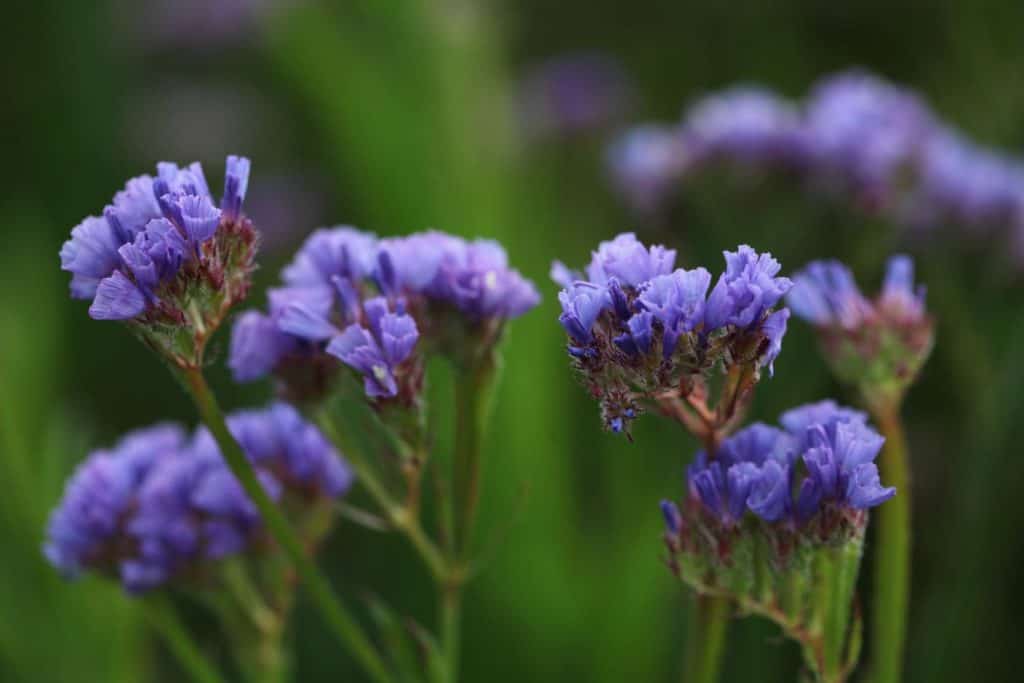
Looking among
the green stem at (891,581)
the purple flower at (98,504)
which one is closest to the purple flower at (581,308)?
the green stem at (891,581)

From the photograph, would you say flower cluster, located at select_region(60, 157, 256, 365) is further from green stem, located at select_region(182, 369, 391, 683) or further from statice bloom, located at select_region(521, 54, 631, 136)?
statice bloom, located at select_region(521, 54, 631, 136)

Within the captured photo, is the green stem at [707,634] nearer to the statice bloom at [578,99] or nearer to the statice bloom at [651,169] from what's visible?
the statice bloom at [651,169]

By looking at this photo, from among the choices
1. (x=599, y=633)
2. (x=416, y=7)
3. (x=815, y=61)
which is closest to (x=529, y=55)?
(x=815, y=61)

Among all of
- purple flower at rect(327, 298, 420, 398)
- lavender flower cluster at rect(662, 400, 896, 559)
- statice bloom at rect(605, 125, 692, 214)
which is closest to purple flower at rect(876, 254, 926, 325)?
lavender flower cluster at rect(662, 400, 896, 559)

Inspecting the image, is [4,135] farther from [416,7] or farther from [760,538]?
[760,538]

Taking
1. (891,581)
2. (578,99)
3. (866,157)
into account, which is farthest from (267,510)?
(578,99)

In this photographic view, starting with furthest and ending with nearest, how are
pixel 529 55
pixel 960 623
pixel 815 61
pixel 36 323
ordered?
pixel 529 55
pixel 815 61
pixel 36 323
pixel 960 623
